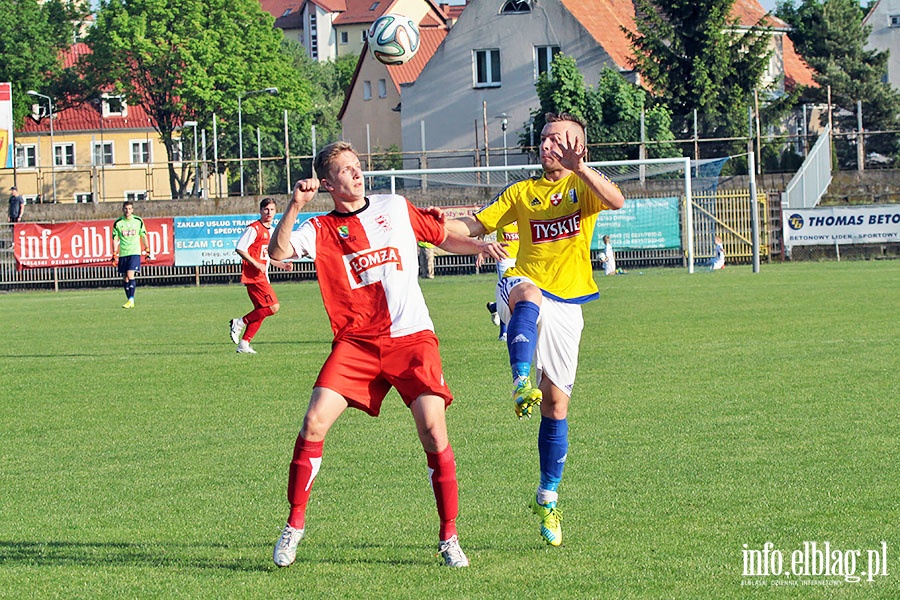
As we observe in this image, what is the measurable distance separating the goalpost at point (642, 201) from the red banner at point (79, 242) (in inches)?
248

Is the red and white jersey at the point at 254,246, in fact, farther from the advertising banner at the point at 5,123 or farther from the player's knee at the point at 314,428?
the advertising banner at the point at 5,123

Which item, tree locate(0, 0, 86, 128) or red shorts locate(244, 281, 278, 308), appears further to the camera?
tree locate(0, 0, 86, 128)

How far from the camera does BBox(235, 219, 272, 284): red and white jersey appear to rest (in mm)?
15539

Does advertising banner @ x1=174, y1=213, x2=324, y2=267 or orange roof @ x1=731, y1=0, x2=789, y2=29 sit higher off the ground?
orange roof @ x1=731, y1=0, x2=789, y2=29

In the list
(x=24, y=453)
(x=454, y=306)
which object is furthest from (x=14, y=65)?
(x=24, y=453)

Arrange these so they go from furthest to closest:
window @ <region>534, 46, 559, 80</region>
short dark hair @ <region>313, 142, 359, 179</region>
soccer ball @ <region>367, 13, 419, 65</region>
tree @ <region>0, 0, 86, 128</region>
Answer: tree @ <region>0, 0, 86, 128</region> → window @ <region>534, 46, 559, 80</region> → soccer ball @ <region>367, 13, 419, 65</region> → short dark hair @ <region>313, 142, 359, 179</region>

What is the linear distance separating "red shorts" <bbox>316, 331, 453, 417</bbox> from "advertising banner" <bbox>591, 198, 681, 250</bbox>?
28766 mm

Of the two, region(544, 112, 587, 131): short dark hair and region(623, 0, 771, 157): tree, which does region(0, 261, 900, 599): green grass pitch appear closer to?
Result: region(544, 112, 587, 131): short dark hair

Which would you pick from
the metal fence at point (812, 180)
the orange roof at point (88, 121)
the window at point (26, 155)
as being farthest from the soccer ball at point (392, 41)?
the window at point (26, 155)

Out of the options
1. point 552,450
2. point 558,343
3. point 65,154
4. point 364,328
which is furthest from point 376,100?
point 364,328

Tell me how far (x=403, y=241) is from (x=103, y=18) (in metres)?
69.3

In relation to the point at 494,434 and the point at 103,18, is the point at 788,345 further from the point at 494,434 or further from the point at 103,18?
the point at 103,18

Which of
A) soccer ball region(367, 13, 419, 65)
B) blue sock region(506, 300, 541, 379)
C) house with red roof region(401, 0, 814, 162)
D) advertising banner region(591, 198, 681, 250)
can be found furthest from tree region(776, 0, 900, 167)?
blue sock region(506, 300, 541, 379)

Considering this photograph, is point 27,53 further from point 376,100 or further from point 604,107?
point 604,107
